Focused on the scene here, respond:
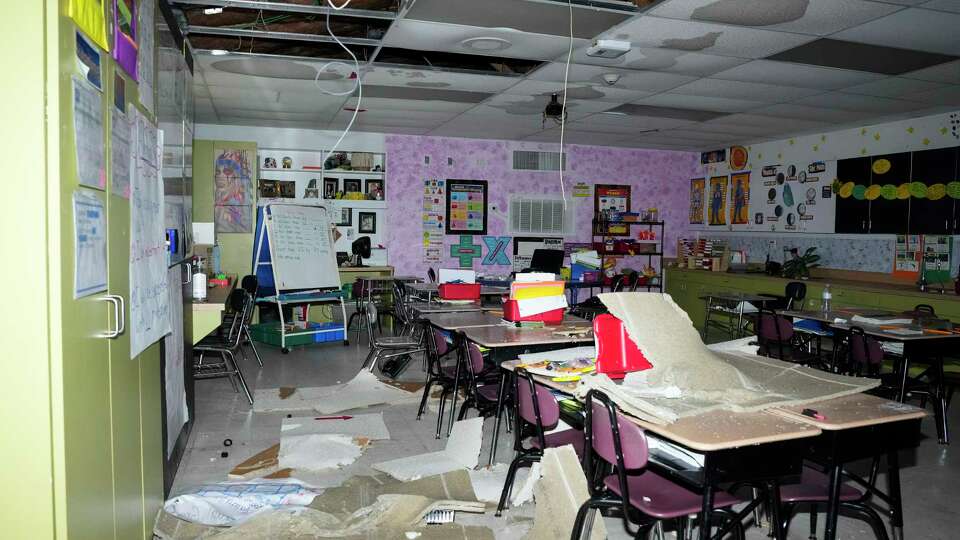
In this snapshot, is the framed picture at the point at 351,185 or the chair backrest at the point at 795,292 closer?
the chair backrest at the point at 795,292

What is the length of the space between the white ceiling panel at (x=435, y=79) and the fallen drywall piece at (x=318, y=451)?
3026mm

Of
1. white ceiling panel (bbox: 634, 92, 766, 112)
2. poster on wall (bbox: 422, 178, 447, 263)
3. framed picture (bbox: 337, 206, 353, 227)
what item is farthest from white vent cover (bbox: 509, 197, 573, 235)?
white ceiling panel (bbox: 634, 92, 766, 112)

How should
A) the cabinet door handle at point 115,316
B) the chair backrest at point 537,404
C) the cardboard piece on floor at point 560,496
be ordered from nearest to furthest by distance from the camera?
the cabinet door handle at point 115,316 → the cardboard piece on floor at point 560,496 → the chair backrest at point 537,404

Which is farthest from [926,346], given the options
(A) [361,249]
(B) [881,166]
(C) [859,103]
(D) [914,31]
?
(A) [361,249]

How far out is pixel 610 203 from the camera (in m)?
10.1

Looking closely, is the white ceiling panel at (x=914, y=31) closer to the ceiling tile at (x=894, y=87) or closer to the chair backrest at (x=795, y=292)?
the ceiling tile at (x=894, y=87)

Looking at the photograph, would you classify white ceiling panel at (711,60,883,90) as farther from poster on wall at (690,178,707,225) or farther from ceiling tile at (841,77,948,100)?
poster on wall at (690,178,707,225)

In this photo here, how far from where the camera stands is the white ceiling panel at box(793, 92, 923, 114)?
6.28 m

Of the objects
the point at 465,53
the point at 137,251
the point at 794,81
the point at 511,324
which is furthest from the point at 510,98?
the point at 137,251

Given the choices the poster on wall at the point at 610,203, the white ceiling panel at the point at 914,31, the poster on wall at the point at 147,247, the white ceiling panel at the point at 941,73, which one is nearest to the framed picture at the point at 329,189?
the poster on wall at the point at 610,203

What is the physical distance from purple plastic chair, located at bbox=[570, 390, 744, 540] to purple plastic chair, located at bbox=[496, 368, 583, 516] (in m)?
0.30

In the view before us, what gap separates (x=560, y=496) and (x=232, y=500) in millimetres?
1663

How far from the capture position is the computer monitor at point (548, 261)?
849 centimetres

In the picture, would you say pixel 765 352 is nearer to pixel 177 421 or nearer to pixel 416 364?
pixel 416 364
